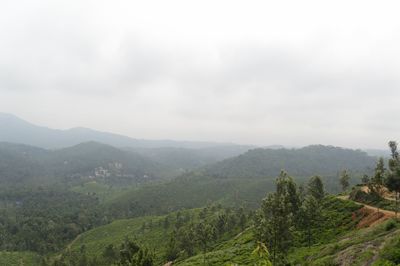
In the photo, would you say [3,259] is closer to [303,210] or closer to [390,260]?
[303,210]

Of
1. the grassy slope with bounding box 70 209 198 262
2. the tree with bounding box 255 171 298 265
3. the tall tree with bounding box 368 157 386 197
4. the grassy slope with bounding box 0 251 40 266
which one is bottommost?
the grassy slope with bounding box 0 251 40 266

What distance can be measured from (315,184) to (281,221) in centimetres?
2761

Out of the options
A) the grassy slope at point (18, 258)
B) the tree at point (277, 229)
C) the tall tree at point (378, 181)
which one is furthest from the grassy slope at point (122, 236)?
the tall tree at point (378, 181)

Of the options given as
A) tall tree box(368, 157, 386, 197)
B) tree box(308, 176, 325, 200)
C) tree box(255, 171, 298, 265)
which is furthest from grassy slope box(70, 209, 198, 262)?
tall tree box(368, 157, 386, 197)

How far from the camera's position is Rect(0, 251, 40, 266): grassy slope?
12912 centimetres

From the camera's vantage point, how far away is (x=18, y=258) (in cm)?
13638

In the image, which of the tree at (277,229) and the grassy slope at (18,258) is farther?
the grassy slope at (18,258)

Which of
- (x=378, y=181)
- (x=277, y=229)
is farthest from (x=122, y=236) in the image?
(x=378, y=181)

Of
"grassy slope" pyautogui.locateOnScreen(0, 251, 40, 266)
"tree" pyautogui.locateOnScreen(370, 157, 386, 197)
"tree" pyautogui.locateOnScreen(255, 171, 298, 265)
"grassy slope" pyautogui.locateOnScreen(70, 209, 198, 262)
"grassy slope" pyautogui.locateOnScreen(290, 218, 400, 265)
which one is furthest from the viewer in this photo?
"grassy slope" pyautogui.locateOnScreen(0, 251, 40, 266)

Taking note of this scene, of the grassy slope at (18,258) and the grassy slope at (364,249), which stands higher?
the grassy slope at (364,249)

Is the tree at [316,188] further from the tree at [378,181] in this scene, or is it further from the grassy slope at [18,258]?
the grassy slope at [18,258]

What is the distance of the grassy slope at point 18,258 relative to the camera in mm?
129125

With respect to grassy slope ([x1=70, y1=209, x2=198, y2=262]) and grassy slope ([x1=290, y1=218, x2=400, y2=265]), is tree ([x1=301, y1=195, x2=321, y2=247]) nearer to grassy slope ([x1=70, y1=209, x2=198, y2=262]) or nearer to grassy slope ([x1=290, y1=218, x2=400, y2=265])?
grassy slope ([x1=290, y1=218, x2=400, y2=265])

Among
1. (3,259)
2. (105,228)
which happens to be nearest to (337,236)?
(3,259)
